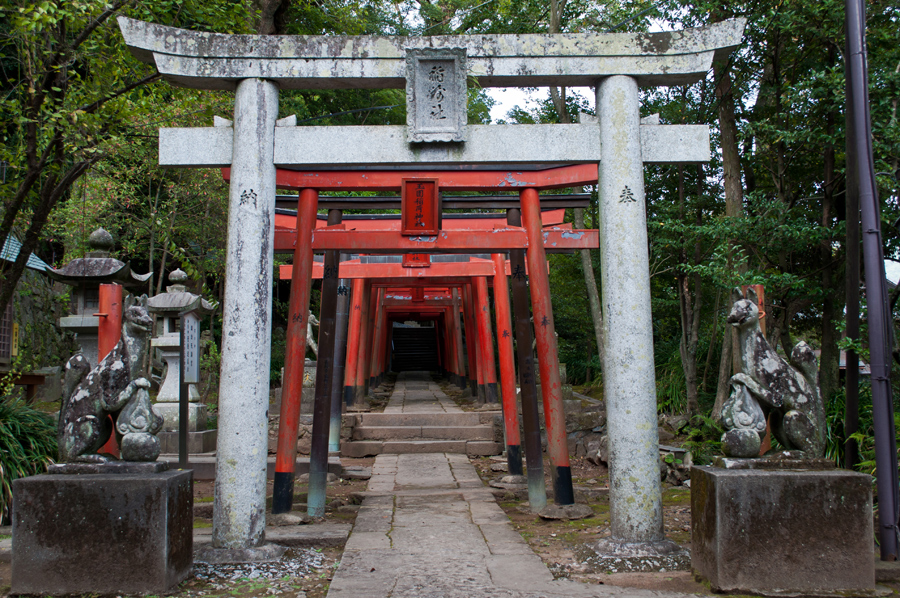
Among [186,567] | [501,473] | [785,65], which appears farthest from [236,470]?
[785,65]

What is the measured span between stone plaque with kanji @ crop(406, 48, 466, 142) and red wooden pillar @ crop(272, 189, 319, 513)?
1.37m

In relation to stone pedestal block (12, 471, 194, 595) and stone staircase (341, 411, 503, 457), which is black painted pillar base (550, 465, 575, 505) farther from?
stone staircase (341, 411, 503, 457)

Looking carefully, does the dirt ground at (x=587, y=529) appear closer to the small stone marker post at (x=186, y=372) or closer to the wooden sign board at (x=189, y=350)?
the small stone marker post at (x=186, y=372)

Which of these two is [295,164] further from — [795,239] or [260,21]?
[260,21]

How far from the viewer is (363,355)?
14.0 meters

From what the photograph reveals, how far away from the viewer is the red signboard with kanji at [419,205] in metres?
5.89

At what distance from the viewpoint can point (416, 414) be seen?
468 inches

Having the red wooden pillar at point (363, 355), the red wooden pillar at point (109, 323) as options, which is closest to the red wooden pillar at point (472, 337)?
the red wooden pillar at point (363, 355)

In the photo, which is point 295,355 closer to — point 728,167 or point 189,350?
point 189,350

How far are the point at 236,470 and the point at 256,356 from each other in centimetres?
85

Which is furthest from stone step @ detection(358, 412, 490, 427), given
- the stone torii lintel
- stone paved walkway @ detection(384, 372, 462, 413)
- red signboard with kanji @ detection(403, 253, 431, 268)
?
the stone torii lintel

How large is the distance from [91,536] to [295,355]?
2.27m

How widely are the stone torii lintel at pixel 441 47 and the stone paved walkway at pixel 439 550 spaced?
12.2 ft

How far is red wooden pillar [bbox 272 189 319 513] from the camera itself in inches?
233
